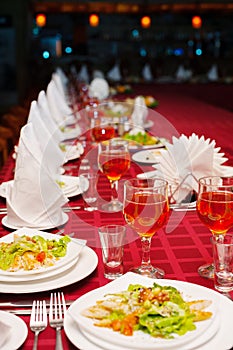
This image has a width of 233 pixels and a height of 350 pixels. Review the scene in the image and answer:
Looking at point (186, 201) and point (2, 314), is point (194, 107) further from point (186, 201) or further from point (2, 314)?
point (2, 314)

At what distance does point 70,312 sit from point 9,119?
4281mm

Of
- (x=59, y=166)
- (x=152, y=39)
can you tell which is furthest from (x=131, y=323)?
(x=152, y=39)

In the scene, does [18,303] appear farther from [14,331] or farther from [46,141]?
[46,141]

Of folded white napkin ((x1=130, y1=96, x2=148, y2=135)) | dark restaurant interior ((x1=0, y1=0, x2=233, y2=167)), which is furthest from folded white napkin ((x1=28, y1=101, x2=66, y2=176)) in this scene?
dark restaurant interior ((x1=0, y1=0, x2=233, y2=167))

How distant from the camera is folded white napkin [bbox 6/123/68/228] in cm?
171

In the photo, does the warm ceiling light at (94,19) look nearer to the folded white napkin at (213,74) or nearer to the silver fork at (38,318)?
the folded white napkin at (213,74)

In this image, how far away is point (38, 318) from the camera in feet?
3.65

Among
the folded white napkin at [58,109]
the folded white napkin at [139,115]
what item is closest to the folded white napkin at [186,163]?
the folded white napkin at [139,115]

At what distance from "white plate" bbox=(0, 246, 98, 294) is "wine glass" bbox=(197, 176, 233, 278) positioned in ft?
0.91

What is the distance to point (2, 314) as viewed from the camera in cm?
109

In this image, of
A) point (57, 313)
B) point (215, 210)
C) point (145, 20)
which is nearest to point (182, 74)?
point (145, 20)

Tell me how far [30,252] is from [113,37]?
11.8 meters

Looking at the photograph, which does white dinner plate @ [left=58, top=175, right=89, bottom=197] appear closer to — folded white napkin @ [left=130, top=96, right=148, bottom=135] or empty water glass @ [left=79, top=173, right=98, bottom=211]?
empty water glass @ [left=79, top=173, right=98, bottom=211]

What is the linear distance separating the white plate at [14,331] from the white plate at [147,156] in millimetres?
1452
